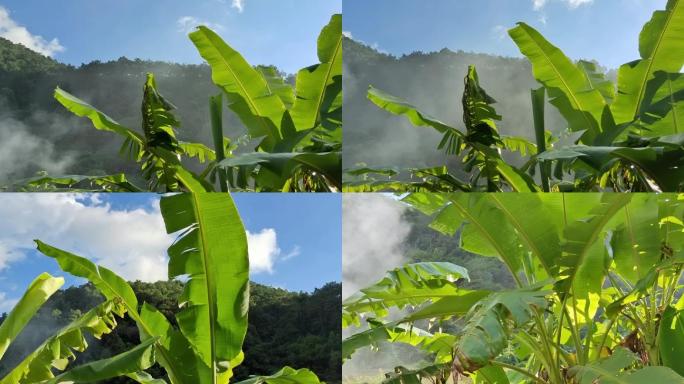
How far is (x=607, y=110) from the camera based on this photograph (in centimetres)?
222

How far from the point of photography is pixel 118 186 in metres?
2.43

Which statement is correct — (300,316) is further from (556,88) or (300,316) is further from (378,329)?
(556,88)

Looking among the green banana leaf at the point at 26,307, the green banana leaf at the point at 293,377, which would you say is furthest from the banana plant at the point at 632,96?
the green banana leaf at the point at 26,307

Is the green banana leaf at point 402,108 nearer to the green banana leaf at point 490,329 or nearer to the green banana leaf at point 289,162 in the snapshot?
the green banana leaf at point 289,162

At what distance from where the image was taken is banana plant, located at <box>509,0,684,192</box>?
85.0 inches

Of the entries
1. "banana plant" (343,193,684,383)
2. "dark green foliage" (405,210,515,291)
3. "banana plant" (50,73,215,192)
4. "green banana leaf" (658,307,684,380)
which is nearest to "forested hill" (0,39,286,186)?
"banana plant" (50,73,215,192)

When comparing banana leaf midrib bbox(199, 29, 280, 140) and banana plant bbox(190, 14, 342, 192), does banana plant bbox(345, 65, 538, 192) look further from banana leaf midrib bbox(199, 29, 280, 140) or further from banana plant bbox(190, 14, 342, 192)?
banana leaf midrib bbox(199, 29, 280, 140)

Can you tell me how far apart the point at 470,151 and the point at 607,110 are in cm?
43

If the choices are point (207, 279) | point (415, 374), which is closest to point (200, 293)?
point (207, 279)

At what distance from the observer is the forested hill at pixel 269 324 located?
3.27 m

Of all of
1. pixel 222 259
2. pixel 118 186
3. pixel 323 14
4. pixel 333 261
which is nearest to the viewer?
pixel 222 259

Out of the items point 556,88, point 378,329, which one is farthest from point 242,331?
point 556,88

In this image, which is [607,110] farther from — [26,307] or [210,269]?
[26,307]

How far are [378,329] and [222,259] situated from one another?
53 centimetres
